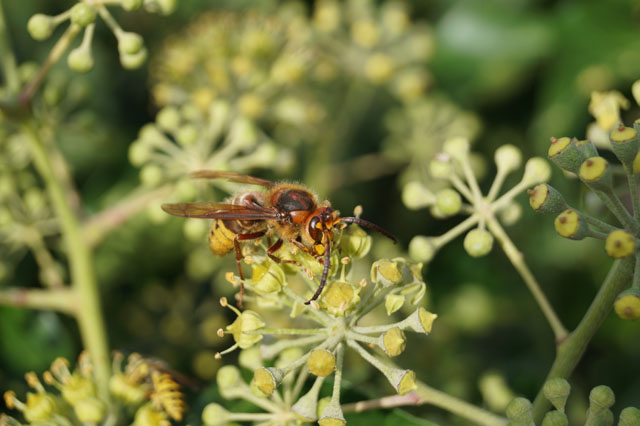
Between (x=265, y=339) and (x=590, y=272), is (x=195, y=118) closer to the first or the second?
(x=265, y=339)

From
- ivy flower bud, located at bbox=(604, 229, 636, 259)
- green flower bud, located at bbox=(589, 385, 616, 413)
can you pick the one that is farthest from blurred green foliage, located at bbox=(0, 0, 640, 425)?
ivy flower bud, located at bbox=(604, 229, 636, 259)

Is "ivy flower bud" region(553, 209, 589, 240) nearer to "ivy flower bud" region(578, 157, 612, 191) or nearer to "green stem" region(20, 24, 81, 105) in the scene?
"ivy flower bud" region(578, 157, 612, 191)

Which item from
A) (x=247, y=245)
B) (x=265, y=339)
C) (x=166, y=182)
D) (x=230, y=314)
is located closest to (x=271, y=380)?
(x=265, y=339)

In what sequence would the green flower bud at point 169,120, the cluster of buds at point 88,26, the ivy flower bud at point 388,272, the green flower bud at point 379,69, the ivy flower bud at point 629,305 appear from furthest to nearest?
1. the green flower bud at point 379,69
2. the green flower bud at point 169,120
3. the cluster of buds at point 88,26
4. the ivy flower bud at point 388,272
5. the ivy flower bud at point 629,305

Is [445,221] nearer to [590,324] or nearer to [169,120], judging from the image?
[169,120]

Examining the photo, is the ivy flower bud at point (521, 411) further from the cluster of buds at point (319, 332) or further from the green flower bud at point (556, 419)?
the cluster of buds at point (319, 332)

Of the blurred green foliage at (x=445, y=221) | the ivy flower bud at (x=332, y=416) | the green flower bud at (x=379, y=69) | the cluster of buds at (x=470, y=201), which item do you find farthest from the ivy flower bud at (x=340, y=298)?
the green flower bud at (x=379, y=69)

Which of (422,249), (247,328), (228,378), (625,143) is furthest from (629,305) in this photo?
(228,378)
